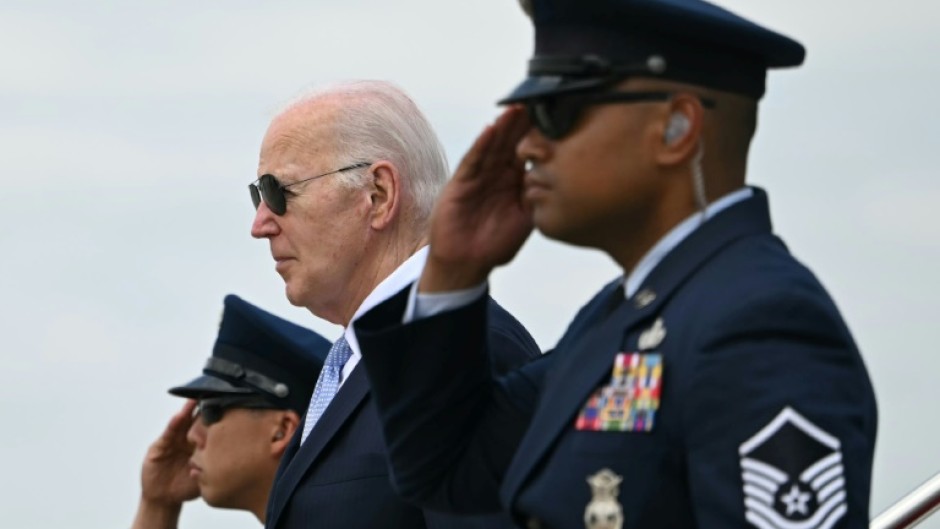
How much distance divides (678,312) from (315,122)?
2592mm

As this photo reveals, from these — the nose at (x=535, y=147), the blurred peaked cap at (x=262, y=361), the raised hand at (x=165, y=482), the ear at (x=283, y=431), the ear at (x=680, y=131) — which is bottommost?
the raised hand at (x=165, y=482)

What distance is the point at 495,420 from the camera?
A: 420cm

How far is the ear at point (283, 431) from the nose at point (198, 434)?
254 mm

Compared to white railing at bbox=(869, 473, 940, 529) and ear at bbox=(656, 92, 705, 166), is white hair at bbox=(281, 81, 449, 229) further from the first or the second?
ear at bbox=(656, 92, 705, 166)

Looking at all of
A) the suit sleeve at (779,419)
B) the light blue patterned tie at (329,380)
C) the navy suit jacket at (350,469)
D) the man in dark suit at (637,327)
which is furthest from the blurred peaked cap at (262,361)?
the suit sleeve at (779,419)

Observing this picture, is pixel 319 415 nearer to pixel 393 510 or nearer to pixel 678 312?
pixel 393 510

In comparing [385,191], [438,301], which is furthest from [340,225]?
[438,301]

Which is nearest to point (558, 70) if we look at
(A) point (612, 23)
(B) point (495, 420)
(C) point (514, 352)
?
(A) point (612, 23)

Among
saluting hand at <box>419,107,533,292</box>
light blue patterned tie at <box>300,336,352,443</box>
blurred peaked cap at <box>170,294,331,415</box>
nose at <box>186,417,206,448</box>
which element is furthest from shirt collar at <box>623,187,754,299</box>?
nose at <box>186,417,206,448</box>

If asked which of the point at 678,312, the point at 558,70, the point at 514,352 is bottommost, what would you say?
the point at 514,352

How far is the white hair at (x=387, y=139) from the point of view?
611 cm

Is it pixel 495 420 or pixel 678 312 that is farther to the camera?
pixel 495 420

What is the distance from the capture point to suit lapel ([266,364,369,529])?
5.64 m

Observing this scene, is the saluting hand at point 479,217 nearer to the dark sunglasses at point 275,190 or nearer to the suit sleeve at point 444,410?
the suit sleeve at point 444,410
